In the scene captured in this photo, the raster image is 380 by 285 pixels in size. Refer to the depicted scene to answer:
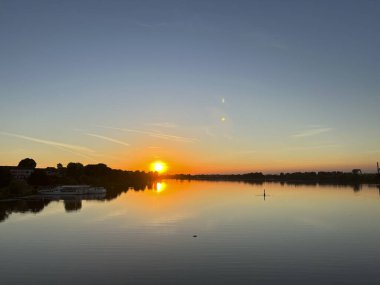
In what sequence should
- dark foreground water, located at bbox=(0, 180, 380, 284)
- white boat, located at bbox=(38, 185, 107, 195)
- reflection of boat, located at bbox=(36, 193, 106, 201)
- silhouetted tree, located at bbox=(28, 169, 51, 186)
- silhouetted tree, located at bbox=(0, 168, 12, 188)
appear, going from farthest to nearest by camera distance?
silhouetted tree, located at bbox=(28, 169, 51, 186) → white boat, located at bbox=(38, 185, 107, 195) → reflection of boat, located at bbox=(36, 193, 106, 201) → silhouetted tree, located at bbox=(0, 168, 12, 188) → dark foreground water, located at bbox=(0, 180, 380, 284)

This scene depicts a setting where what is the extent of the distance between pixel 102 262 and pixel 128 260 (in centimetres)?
288

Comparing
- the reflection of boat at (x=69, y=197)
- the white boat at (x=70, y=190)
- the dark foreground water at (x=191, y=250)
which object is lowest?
the dark foreground water at (x=191, y=250)

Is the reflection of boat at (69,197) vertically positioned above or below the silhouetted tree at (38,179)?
below

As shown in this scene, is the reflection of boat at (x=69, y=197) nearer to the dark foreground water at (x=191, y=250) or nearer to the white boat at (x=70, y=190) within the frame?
the white boat at (x=70, y=190)

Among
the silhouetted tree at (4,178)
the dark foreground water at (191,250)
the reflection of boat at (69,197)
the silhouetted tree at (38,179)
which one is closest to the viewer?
the dark foreground water at (191,250)

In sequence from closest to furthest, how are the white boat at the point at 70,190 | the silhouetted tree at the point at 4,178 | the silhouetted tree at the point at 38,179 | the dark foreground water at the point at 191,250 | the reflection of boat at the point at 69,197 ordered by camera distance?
the dark foreground water at the point at 191,250, the silhouetted tree at the point at 4,178, the reflection of boat at the point at 69,197, the white boat at the point at 70,190, the silhouetted tree at the point at 38,179

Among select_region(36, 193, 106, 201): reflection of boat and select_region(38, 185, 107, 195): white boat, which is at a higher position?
select_region(38, 185, 107, 195): white boat

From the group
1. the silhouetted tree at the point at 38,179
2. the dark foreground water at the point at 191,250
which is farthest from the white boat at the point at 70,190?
the dark foreground water at the point at 191,250

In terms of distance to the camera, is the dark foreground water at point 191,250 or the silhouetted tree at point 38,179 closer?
the dark foreground water at point 191,250

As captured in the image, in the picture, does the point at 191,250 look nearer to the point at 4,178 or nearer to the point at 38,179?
the point at 4,178

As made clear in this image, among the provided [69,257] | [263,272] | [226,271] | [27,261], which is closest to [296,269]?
[263,272]

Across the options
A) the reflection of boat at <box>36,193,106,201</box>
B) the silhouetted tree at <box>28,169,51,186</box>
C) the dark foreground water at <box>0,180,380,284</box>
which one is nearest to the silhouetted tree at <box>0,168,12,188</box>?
the reflection of boat at <box>36,193,106,201</box>

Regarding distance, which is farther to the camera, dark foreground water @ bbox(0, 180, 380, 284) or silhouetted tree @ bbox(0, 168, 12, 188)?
silhouetted tree @ bbox(0, 168, 12, 188)

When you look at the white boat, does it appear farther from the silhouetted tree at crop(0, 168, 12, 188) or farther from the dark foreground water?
the dark foreground water
